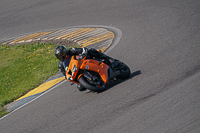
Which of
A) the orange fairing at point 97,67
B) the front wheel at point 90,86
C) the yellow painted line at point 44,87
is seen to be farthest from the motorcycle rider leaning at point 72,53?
the yellow painted line at point 44,87

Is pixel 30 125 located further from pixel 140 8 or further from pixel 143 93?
pixel 140 8

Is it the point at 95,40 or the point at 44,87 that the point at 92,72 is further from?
the point at 95,40

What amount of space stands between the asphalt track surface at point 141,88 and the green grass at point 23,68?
1.51m

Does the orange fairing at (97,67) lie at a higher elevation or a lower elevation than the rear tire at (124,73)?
higher

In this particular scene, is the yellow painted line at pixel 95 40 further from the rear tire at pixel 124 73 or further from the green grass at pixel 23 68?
the rear tire at pixel 124 73

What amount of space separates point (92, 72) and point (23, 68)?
16.6ft

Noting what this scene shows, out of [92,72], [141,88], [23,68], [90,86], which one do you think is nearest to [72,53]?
[92,72]

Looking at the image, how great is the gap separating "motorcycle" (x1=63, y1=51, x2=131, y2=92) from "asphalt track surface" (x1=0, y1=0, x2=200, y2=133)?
0.25m

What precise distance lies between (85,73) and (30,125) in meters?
1.83

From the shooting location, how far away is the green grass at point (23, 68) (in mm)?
9607

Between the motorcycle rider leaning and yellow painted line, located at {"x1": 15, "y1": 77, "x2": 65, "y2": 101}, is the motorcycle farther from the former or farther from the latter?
yellow painted line, located at {"x1": 15, "y1": 77, "x2": 65, "y2": 101}

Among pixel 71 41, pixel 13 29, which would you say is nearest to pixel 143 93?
pixel 71 41

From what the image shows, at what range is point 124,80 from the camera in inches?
293

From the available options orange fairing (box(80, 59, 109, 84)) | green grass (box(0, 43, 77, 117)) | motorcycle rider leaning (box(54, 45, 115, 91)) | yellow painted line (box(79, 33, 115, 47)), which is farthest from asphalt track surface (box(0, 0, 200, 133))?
green grass (box(0, 43, 77, 117))
